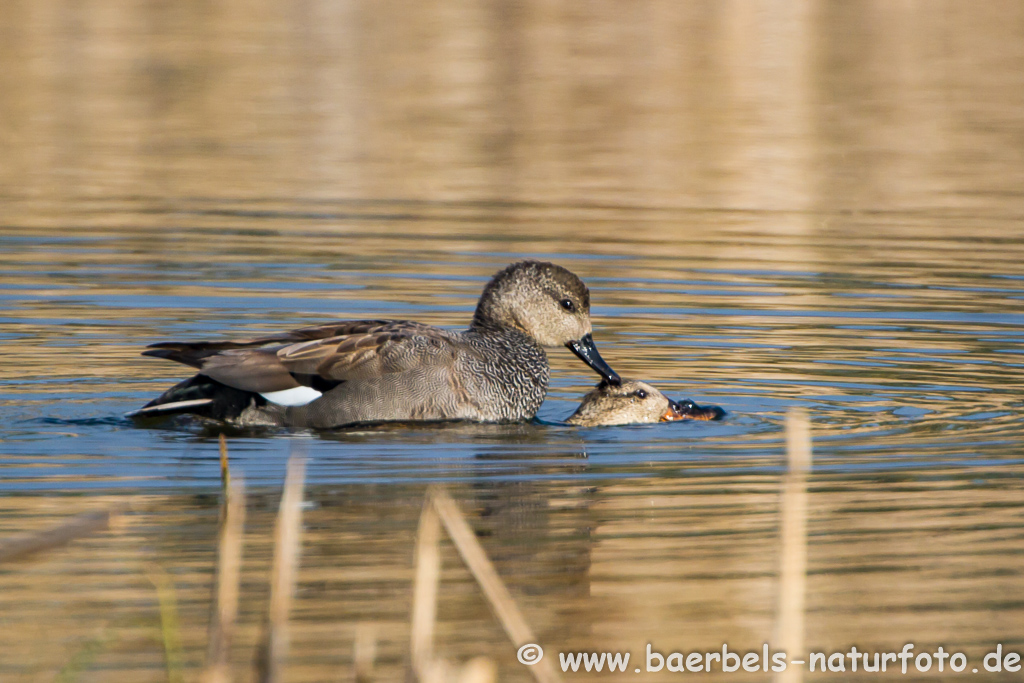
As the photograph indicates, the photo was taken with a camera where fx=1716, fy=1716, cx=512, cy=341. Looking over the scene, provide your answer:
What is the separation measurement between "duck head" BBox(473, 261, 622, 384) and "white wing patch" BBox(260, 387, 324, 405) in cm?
160

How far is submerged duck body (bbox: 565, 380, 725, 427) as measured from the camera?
30.9 ft

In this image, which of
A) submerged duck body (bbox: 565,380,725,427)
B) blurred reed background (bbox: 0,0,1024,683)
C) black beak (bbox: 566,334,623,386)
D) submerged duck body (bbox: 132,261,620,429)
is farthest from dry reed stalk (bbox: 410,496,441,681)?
black beak (bbox: 566,334,623,386)

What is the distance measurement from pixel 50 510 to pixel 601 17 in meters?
36.6

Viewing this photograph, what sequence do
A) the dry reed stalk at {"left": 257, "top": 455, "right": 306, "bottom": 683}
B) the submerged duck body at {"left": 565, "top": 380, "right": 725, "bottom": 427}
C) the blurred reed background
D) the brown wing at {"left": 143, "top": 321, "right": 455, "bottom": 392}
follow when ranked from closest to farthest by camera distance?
the dry reed stalk at {"left": 257, "top": 455, "right": 306, "bottom": 683}
the blurred reed background
the brown wing at {"left": 143, "top": 321, "right": 455, "bottom": 392}
the submerged duck body at {"left": 565, "top": 380, "right": 725, "bottom": 427}

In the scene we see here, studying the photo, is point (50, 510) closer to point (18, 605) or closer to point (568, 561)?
point (18, 605)

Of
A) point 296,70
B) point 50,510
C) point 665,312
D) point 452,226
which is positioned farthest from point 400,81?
point 50,510

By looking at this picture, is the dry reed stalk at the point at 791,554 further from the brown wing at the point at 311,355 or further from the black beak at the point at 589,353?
the black beak at the point at 589,353

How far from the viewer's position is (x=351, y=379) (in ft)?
29.7

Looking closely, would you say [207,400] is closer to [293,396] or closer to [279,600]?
[293,396]

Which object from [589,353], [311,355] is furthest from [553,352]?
[311,355]

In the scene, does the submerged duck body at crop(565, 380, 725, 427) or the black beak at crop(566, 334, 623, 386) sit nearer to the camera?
the submerged duck body at crop(565, 380, 725, 427)

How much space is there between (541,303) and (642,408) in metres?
1.10

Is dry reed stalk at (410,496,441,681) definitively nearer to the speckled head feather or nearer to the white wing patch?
the white wing patch

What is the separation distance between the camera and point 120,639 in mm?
5398
